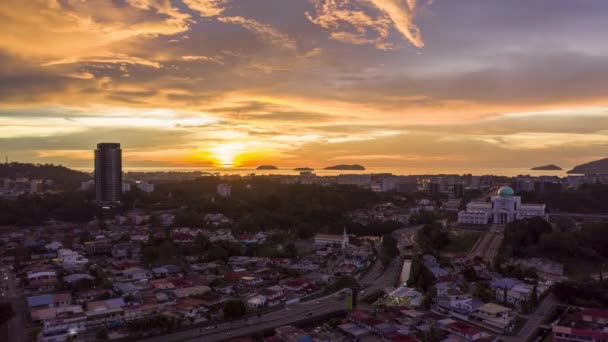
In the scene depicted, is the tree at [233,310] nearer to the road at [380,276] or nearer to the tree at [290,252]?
the road at [380,276]

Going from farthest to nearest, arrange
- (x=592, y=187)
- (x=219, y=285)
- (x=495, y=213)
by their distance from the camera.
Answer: (x=592, y=187) → (x=495, y=213) → (x=219, y=285)

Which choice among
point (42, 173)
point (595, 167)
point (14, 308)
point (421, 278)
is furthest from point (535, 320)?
point (595, 167)

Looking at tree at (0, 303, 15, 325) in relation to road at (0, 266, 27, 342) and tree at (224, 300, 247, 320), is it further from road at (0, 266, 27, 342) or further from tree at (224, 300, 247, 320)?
tree at (224, 300, 247, 320)

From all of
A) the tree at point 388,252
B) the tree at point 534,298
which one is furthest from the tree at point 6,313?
the tree at point 534,298

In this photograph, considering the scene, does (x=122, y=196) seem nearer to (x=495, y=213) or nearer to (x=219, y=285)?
(x=219, y=285)

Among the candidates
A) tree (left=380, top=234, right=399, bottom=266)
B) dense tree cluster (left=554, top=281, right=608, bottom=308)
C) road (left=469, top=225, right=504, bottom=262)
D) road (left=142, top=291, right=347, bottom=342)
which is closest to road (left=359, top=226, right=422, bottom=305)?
tree (left=380, top=234, right=399, bottom=266)

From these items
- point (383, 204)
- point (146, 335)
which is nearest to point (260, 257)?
point (146, 335)

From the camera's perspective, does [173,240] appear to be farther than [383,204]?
No
